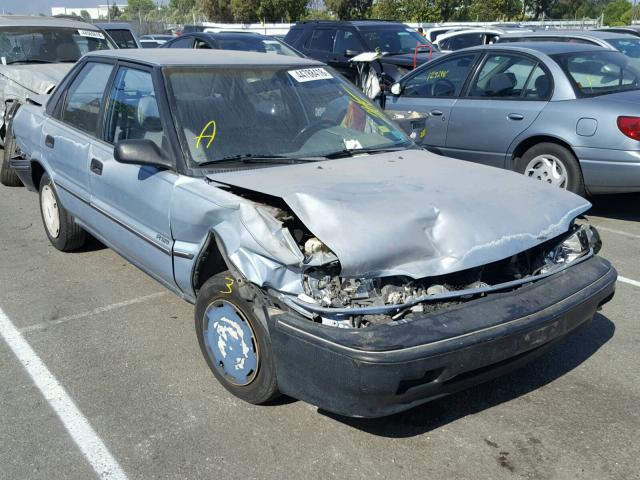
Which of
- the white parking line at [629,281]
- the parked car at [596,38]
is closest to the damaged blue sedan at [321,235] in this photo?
the white parking line at [629,281]

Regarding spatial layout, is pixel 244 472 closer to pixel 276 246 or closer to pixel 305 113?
pixel 276 246

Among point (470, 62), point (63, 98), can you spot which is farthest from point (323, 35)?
point (63, 98)

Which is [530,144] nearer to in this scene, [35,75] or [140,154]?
[140,154]

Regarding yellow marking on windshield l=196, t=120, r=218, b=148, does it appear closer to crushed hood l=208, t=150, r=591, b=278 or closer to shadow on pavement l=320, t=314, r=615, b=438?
crushed hood l=208, t=150, r=591, b=278

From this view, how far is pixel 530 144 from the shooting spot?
22.5ft

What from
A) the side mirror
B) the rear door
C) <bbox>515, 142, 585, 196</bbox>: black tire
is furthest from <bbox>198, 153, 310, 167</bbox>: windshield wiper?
the rear door

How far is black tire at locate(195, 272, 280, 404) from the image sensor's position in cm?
312

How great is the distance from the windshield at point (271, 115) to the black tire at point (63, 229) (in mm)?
1897

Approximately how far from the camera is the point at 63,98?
5.31 meters

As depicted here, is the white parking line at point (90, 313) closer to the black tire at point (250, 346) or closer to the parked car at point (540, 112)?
the black tire at point (250, 346)

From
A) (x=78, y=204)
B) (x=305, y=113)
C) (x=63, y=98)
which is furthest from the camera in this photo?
(x=63, y=98)

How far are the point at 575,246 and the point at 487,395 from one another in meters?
0.94

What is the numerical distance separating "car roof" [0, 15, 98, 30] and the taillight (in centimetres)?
719

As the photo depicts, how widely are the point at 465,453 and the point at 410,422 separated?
33 cm
